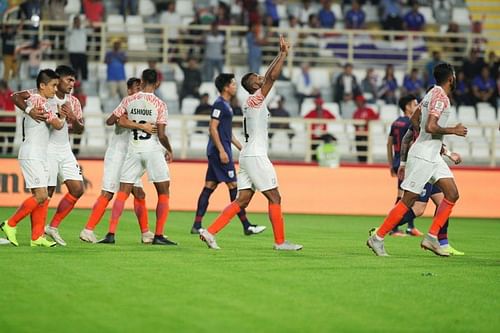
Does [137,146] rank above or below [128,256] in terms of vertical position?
above

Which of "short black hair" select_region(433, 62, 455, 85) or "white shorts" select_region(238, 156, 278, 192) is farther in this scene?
"white shorts" select_region(238, 156, 278, 192)

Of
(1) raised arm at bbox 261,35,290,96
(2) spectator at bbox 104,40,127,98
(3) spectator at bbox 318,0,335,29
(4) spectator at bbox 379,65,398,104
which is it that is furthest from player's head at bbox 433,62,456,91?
(3) spectator at bbox 318,0,335,29

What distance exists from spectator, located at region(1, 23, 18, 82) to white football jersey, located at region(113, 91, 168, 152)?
15.6 meters

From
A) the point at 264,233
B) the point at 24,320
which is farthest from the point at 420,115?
the point at 24,320

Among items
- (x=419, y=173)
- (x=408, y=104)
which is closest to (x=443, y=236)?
(x=419, y=173)

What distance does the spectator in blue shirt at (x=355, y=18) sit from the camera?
34.5 meters

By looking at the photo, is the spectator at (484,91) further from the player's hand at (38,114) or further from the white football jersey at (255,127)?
the player's hand at (38,114)

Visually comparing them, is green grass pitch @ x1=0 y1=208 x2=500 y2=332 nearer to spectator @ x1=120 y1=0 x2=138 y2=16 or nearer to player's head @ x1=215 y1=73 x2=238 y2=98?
player's head @ x1=215 y1=73 x2=238 y2=98

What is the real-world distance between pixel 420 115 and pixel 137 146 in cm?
381

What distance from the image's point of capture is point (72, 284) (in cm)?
1116

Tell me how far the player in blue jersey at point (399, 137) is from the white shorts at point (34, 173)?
20.0 ft

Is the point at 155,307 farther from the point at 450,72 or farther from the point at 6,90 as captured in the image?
the point at 6,90

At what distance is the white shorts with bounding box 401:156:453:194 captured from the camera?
14.5 metres

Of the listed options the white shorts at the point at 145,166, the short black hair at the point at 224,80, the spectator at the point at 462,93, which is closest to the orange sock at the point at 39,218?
the white shorts at the point at 145,166
